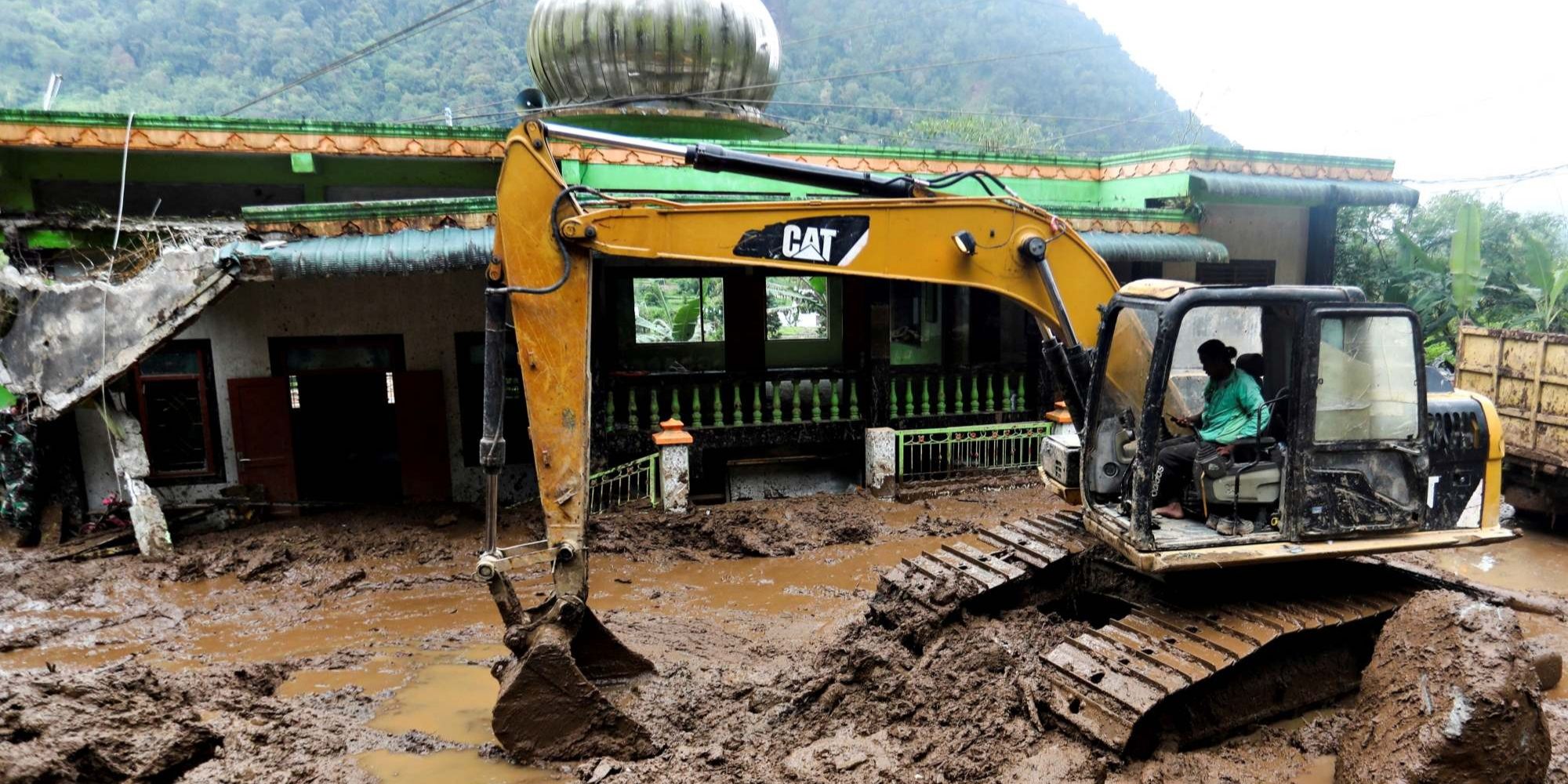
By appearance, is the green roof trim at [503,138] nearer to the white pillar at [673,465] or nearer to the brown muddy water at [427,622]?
the white pillar at [673,465]

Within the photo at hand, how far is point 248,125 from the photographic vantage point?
29.7 ft

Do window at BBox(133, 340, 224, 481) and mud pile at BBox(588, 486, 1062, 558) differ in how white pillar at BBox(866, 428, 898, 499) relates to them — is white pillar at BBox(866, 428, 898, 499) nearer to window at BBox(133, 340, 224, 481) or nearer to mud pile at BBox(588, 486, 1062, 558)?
mud pile at BBox(588, 486, 1062, 558)

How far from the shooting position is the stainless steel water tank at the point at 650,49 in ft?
35.0

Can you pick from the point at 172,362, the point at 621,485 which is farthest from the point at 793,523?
the point at 172,362

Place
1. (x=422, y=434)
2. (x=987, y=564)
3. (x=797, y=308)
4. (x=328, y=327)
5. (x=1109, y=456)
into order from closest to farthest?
(x=1109, y=456)
(x=987, y=564)
(x=328, y=327)
(x=422, y=434)
(x=797, y=308)

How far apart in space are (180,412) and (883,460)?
773cm

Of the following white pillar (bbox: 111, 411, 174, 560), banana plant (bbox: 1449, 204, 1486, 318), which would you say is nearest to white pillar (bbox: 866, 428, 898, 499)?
white pillar (bbox: 111, 411, 174, 560)

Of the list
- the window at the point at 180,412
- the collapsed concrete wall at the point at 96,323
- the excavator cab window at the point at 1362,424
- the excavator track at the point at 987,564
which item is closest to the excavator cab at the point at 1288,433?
the excavator cab window at the point at 1362,424

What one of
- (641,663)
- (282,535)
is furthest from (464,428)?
(641,663)

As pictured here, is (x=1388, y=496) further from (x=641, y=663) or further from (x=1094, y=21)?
(x=1094, y=21)

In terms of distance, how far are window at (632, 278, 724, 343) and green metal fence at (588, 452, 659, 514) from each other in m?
1.79

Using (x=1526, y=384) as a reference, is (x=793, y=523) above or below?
below

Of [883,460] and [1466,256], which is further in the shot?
[1466,256]

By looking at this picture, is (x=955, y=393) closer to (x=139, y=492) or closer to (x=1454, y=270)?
(x=1454, y=270)
